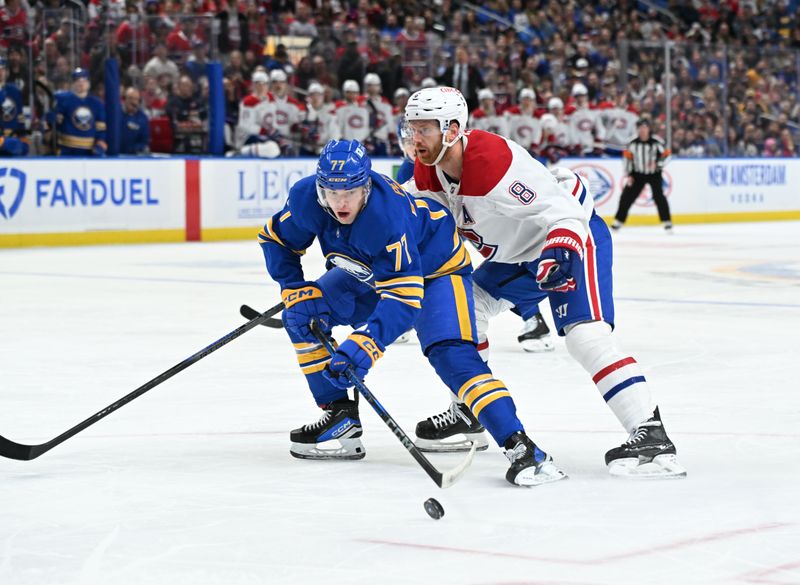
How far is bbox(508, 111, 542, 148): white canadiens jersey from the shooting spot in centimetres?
1675

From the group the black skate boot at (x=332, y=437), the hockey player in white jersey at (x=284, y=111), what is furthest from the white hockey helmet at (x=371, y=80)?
the black skate boot at (x=332, y=437)

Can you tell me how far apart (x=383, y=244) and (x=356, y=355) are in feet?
1.05

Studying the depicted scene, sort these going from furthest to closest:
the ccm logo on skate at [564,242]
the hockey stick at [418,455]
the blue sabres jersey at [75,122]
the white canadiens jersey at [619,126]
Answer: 1. the white canadiens jersey at [619,126]
2. the blue sabres jersey at [75,122]
3. the ccm logo on skate at [564,242]
4. the hockey stick at [418,455]

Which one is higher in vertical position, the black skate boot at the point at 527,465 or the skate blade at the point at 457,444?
the black skate boot at the point at 527,465

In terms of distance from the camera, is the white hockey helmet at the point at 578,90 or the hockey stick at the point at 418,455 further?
the white hockey helmet at the point at 578,90

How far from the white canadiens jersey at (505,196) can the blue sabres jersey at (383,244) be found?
0.36 feet

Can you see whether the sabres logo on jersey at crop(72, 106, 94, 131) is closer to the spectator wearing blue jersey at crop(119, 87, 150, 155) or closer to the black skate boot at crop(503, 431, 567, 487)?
the spectator wearing blue jersey at crop(119, 87, 150, 155)

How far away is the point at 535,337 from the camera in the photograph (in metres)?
6.46

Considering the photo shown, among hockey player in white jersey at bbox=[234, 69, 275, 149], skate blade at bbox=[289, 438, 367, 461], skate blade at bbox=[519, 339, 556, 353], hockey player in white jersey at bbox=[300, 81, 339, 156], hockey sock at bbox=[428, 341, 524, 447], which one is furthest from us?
hockey player in white jersey at bbox=[300, 81, 339, 156]

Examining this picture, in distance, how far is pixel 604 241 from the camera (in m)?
4.17

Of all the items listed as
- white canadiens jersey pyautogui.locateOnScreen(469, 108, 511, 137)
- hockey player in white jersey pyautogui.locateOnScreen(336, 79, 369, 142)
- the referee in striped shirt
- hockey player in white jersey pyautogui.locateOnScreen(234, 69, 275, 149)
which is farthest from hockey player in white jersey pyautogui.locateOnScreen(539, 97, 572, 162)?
hockey player in white jersey pyautogui.locateOnScreen(234, 69, 275, 149)

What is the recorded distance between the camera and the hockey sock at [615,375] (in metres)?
3.84

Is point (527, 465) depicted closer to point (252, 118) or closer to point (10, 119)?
point (10, 119)

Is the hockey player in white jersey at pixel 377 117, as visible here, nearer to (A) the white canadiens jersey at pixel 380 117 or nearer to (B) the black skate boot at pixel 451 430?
(A) the white canadiens jersey at pixel 380 117
